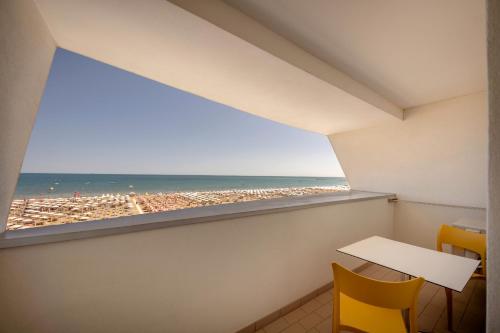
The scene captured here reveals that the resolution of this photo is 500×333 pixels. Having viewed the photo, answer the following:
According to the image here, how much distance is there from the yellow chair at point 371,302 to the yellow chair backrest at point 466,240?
3.91ft

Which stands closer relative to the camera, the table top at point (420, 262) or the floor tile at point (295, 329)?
the table top at point (420, 262)

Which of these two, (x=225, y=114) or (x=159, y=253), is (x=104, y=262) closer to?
(x=159, y=253)

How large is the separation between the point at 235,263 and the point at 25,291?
1.05 metres

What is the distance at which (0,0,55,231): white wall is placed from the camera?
0.75 metres

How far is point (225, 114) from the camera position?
22.1ft

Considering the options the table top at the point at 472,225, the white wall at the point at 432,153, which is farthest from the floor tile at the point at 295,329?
the white wall at the point at 432,153

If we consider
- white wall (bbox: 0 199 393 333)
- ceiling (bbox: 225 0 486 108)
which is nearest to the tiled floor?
white wall (bbox: 0 199 393 333)

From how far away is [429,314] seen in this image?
1617 millimetres

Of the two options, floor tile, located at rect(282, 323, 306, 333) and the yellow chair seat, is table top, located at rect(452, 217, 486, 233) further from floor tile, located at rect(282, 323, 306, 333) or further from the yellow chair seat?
floor tile, located at rect(282, 323, 306, 333)

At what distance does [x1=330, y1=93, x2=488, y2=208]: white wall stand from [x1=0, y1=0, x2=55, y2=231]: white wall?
3.71 meters

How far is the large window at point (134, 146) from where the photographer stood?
1.40 meters

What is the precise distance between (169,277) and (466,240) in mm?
2465

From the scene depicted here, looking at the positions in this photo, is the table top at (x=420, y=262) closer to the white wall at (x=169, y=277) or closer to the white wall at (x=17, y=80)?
the white wall at (x=169, y=277)

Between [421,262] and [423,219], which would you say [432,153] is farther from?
[421,262]
